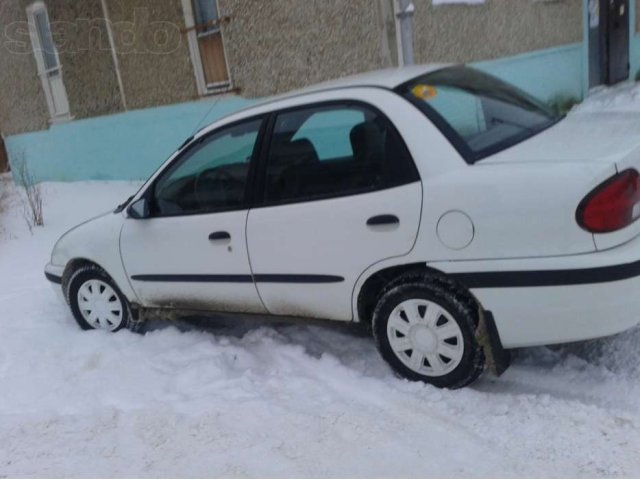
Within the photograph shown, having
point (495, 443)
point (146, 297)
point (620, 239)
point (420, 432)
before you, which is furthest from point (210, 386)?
point (620, 239)

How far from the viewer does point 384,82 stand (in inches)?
135

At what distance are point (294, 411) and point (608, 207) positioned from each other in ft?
5.88

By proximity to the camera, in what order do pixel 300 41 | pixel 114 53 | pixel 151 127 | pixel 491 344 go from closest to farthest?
pixel 491 344, pixel 300 41, pixel 151 127, pixel 114 53

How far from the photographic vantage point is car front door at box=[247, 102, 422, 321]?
316 cm

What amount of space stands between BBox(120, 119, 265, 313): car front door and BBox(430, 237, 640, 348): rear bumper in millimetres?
1308

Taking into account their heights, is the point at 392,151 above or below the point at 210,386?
above

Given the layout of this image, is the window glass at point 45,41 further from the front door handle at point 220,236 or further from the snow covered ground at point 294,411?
the front door handle at point 220,236

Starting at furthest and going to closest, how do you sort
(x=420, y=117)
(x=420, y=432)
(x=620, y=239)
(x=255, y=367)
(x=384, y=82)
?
(x=255, y=367) < (x=384, y=82) < (x=420, y=117) < (x=420, y=432) < (x=620, y=239)

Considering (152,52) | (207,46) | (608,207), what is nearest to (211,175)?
(608,207)

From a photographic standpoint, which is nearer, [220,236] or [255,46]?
[220,236]

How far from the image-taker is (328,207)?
10.9 feet

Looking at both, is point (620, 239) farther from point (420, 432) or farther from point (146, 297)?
point (146, 297)

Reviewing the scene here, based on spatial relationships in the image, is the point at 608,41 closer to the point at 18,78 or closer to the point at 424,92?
the point at 424,92

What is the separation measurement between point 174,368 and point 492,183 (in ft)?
7.32
